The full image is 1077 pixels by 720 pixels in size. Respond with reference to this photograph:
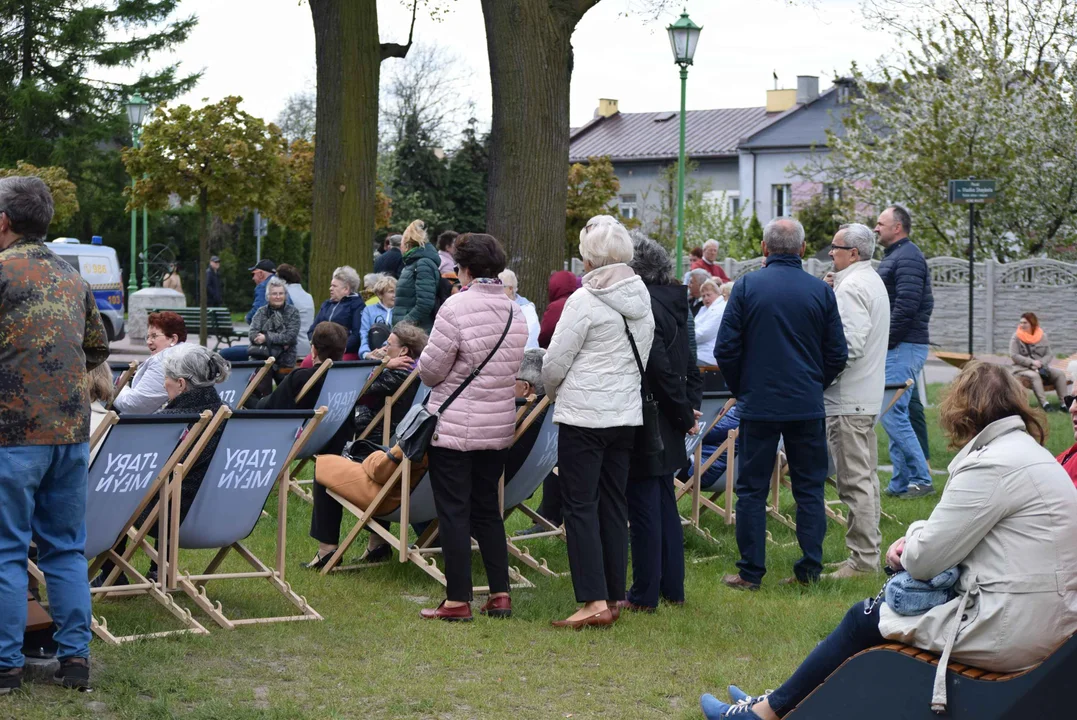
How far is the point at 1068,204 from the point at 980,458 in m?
25.7

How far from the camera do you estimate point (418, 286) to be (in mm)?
11219

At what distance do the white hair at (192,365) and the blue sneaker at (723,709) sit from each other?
281 cm

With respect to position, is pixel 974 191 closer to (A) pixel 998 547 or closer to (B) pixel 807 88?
(A) pixel 998 547

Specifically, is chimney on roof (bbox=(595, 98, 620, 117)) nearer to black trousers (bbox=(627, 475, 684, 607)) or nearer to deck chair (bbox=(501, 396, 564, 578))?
deck chair (bbox=(501, 396, 564, 578))

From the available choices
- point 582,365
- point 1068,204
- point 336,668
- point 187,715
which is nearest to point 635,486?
point 582,365

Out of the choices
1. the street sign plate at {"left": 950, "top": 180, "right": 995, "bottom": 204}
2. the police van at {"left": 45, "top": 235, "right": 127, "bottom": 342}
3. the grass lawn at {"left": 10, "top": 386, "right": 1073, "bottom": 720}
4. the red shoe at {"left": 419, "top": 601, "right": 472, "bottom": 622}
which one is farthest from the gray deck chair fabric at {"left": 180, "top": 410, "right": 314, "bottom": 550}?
the police van at {"left": 45, "top": 235, "right": 127, "bottom": 342}

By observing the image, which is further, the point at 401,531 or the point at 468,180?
the point at 468,180

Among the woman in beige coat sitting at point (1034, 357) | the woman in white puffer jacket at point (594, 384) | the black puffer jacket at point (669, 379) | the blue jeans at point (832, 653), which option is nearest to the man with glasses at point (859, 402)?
the black puffer jacket at point (669, 379)

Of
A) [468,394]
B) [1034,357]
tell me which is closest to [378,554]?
[468,394]

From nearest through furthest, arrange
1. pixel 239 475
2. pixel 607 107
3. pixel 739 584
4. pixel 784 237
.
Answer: pixel 239 475
pixel 784 237
pixel 739 584
pixel 607 107

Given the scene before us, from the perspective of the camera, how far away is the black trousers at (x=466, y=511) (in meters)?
6.32

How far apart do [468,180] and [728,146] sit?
15428 millimetres

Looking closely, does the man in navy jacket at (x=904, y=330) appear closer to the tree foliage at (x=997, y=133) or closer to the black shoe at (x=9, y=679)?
the black shoe at (x=9, y=679)

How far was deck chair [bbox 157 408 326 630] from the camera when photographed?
596cm
